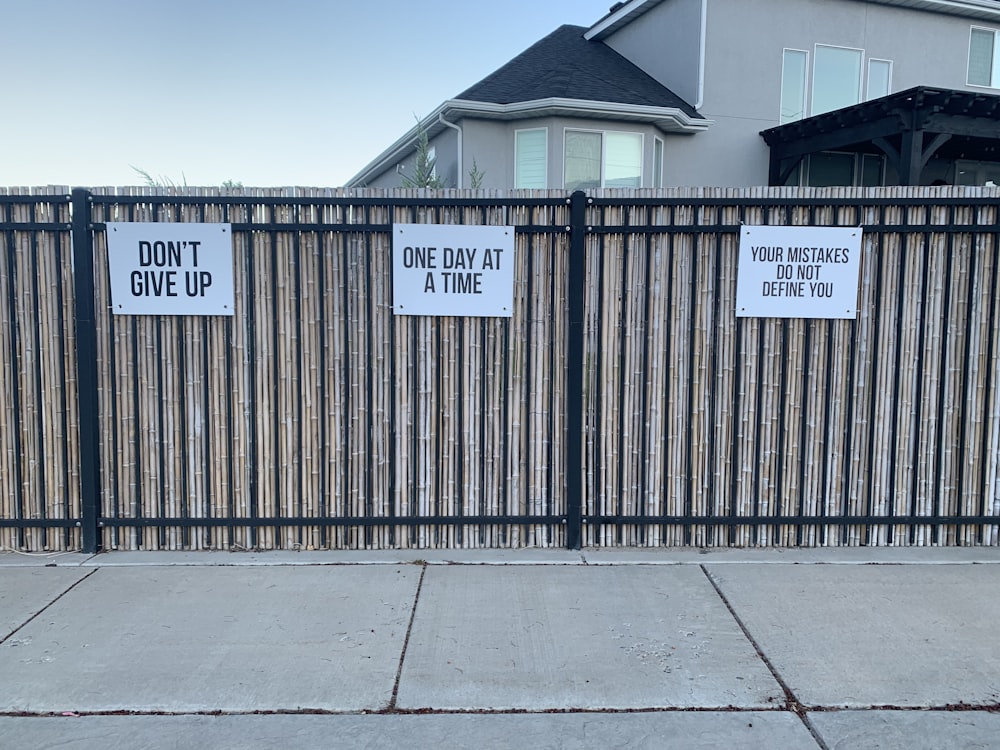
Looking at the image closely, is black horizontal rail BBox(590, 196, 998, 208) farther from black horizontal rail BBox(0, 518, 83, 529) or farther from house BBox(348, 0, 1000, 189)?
house BBox(348, 0, 1000, 189)

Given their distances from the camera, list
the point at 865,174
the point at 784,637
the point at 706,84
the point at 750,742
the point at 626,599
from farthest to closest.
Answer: the point at 865,174, the point at 706,84, the point at 626,599, the point at 784,637, the point at 750,742

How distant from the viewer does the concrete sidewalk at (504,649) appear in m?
3.06

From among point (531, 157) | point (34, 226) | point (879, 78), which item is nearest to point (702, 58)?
point (531, 157)

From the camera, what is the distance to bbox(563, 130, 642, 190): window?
1327 centimetres

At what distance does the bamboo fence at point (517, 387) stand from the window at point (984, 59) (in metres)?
13.9

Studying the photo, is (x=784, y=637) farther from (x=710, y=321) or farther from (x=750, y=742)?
(x=710, y=321)

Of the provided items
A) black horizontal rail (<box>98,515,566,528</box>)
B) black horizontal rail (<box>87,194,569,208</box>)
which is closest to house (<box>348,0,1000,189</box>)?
black horizontal rail (<box>87,194,569,208</box>)

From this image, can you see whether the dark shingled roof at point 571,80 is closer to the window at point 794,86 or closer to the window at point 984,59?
the window at point 794,86

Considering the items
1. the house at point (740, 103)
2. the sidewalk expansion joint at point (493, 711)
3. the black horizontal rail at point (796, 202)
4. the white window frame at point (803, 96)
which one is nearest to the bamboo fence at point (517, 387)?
the black horizontal rail at point (796, 202)

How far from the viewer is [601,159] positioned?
13367mm

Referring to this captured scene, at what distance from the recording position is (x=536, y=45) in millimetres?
16031

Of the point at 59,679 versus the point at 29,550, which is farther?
the point at 29,550

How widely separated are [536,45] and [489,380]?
1319 centimetres

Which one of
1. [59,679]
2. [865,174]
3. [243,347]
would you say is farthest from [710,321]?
[865,174]
